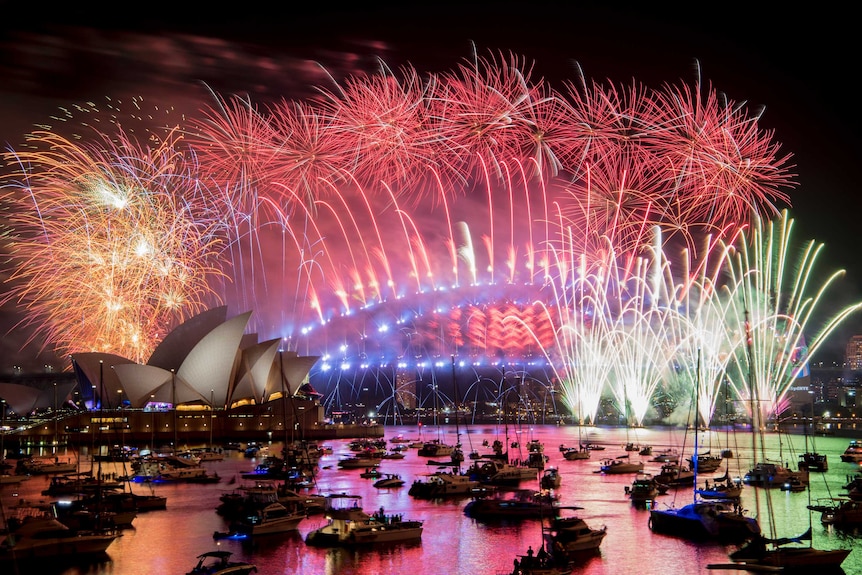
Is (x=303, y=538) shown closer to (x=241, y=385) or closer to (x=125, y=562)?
(x=125, y=562)

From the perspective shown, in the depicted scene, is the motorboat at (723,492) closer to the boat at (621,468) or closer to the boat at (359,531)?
the boat at (621,468)

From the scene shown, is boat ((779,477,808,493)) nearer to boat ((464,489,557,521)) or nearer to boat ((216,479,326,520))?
boat ((464,489,557,521))

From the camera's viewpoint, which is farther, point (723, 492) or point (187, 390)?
point (187, 390)

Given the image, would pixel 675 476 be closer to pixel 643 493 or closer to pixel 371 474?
pixel 643 493

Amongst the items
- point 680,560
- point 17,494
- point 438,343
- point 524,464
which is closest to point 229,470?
point 17,494

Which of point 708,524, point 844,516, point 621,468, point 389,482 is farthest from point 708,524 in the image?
point 621,468

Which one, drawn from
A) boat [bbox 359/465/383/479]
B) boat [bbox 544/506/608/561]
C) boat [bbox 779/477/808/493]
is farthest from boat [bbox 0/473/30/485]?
boat [bbox 779/477/808/493]
